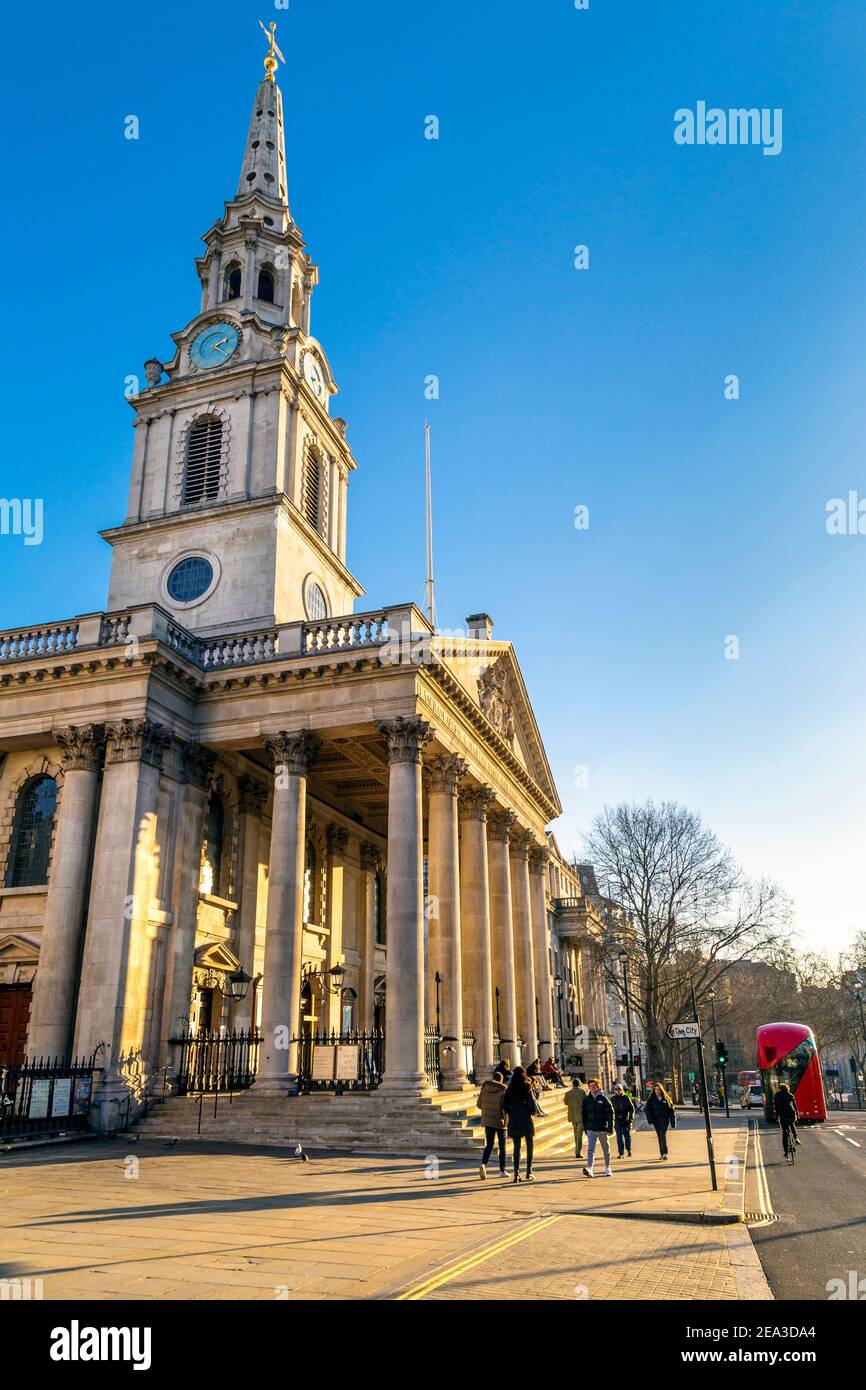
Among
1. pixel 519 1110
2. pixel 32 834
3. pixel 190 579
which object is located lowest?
pixel 519 1110

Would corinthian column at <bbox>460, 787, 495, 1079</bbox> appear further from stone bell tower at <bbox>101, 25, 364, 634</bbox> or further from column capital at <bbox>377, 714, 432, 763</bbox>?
stone bell tower at <bbox>101, 25, 364, 634</bbox>

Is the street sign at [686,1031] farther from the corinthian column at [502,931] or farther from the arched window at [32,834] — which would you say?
the arched window at [32,834]

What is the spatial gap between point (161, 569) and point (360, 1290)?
98.9ft

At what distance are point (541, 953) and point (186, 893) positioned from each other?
63.5ft

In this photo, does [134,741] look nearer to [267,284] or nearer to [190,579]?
[190,579]

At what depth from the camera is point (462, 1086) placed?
2473cm

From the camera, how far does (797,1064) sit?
38.2m

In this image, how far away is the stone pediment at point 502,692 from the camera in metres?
30.6

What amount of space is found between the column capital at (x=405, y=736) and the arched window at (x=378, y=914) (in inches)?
554

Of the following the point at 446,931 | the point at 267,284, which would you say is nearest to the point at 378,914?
the point at 446,931

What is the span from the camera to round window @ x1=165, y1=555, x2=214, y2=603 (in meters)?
33.5

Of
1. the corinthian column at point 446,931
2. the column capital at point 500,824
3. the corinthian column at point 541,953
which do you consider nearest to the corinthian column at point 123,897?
the corinthian column at point 446,931

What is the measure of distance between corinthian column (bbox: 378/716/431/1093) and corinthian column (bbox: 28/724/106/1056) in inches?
312
